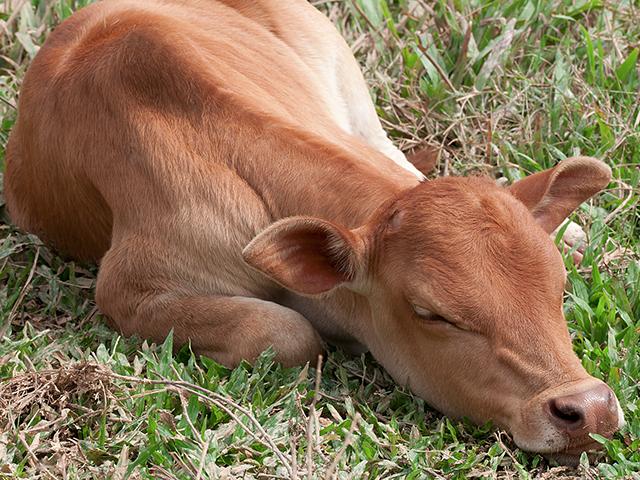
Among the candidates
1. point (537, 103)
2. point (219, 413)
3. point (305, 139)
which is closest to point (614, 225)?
point (537, 103)

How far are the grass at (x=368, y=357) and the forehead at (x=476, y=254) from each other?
526 millimetres

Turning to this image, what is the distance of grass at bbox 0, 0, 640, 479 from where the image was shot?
4812mm

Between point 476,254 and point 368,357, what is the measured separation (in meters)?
0.97

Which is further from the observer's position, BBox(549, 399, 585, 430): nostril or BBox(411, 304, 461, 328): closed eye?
BBox(411, 304, 461, 328): closed eye

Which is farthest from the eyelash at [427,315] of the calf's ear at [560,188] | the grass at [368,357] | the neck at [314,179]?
the calf's ear at [560,188]

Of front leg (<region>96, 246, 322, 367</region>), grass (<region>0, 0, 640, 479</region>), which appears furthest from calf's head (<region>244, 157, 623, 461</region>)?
front leg (<region>96, 246, 322, 367</region>)

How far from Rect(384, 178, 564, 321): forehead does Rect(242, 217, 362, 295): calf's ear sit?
0.22 metres

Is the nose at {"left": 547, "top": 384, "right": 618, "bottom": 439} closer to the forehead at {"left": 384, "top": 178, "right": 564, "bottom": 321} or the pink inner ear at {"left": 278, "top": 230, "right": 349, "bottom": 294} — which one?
the forehead at {"left": 384, "top": 178, "right": 564, "bottom": 321}

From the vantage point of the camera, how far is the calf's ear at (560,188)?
5.25m

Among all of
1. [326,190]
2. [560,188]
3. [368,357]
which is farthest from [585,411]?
[326,190]

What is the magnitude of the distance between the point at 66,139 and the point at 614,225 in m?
2.65

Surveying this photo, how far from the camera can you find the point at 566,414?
4586 mm

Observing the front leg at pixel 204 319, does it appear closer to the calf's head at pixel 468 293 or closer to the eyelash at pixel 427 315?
the calf's head at pixel 468 293

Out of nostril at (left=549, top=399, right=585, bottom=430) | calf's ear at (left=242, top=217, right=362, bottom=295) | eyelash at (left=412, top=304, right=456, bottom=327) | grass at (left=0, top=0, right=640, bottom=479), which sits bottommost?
grass at (left=0, top=0, right=640, bottom=479)
